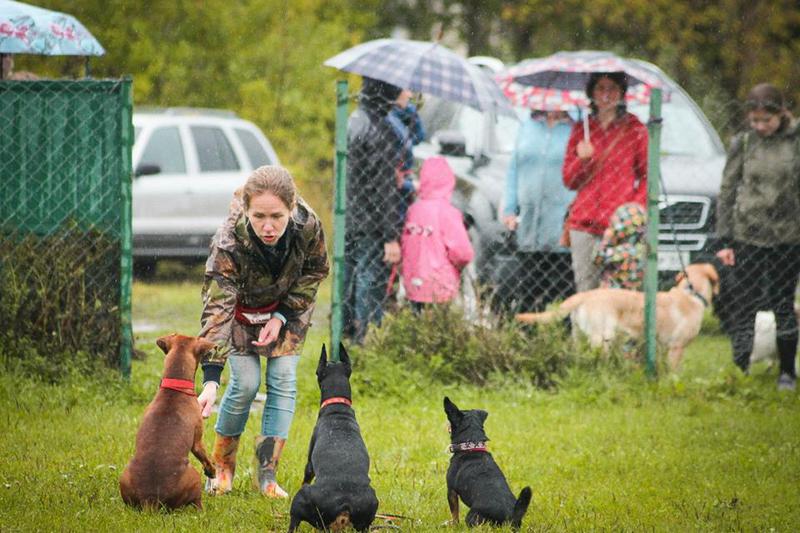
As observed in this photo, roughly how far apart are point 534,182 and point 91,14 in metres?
10.1

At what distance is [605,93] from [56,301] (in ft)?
13.9

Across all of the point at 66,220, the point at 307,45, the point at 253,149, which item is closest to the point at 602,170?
the point at 66,220

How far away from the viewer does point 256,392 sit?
5445mm

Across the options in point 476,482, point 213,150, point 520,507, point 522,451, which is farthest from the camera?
point 213,150

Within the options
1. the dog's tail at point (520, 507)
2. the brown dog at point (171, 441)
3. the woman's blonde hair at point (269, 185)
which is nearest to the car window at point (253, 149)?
the woman's blonde hair at point (269, 185)

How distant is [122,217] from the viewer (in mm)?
7613

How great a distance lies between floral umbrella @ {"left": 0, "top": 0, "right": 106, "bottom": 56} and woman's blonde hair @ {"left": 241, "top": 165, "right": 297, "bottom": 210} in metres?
3.98

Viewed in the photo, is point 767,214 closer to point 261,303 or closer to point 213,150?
point 261,303

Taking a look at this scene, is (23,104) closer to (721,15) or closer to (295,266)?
(295,266)

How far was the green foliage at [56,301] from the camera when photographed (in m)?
7.55

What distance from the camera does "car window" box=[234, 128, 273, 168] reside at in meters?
15.2

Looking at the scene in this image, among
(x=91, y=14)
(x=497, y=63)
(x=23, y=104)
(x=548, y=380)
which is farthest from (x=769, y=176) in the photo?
(x=91, y=14)

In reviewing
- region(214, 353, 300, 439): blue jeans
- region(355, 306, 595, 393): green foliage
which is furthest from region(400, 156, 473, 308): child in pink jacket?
region(214, 353, 300, 439): blue jeans

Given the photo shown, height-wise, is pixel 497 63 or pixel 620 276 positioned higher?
pixel 497 63
